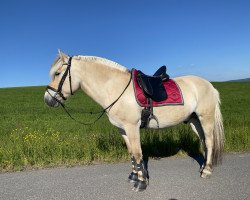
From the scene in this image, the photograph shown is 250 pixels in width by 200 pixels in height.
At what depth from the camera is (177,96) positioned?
574cm

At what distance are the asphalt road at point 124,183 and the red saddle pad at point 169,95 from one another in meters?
1.29

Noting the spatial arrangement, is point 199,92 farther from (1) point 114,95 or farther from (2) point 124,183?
(2) point 124,183

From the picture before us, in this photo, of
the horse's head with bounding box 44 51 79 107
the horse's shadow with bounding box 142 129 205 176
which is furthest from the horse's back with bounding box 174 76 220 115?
the horse's head with bounding box 44 51 79 107

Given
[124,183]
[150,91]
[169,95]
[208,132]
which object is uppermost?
[150,91]

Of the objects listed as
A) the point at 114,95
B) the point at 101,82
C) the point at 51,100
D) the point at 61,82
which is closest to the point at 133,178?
the point at 114,95

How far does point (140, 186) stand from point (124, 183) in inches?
16.3

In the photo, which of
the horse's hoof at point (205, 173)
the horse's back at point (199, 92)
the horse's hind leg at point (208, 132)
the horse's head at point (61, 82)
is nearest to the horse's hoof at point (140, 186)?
the horse's hoof at point (205, 173)

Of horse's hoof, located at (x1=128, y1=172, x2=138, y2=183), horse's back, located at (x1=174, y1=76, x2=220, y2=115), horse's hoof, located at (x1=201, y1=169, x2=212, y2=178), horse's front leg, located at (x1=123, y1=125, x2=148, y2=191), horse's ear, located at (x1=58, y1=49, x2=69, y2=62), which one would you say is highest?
horse's ear, located at (x1=58, y1=49, x2=69, y2=62)

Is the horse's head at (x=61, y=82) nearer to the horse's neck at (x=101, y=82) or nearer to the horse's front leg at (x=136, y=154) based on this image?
the horse's neck at (x=101, y=82)

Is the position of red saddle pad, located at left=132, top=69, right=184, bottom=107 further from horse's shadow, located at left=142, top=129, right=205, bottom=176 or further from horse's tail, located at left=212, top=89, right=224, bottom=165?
horse's shadow, located at left=142, top=129, right=205, bottom=176

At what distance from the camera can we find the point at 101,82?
17.8 feet

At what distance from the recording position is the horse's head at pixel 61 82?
5.36m

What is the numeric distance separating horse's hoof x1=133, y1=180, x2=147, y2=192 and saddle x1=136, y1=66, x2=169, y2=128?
37.1 inches

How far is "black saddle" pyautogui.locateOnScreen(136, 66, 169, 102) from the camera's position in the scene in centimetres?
534
